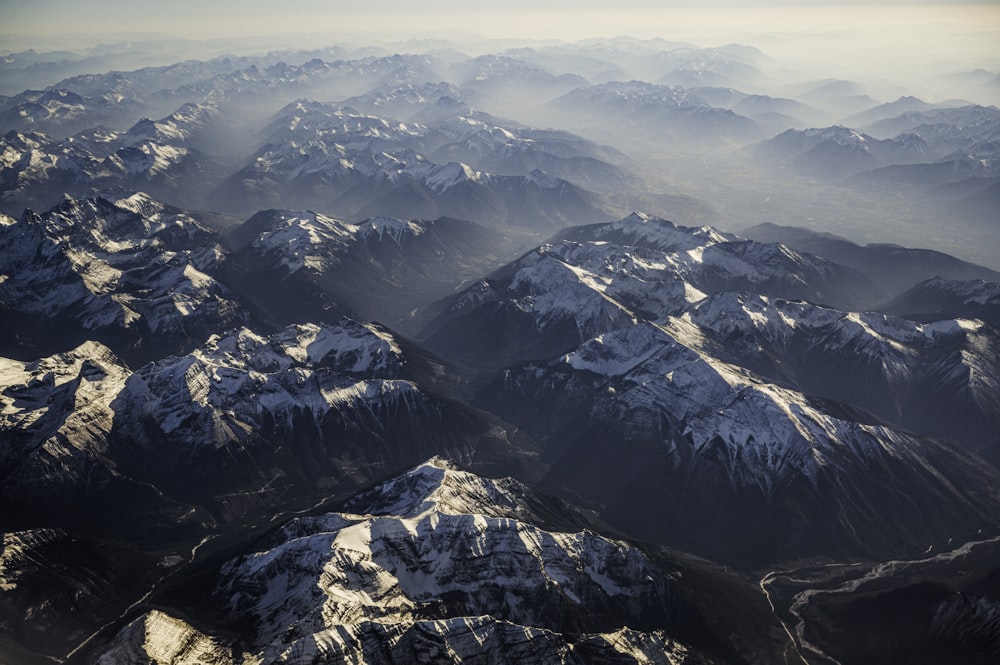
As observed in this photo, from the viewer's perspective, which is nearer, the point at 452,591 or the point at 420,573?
the point at 452,591

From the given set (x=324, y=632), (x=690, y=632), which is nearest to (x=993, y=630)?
(x=690, y=632)

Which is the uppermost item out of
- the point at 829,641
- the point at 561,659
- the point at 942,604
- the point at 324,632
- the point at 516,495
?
the point at 324,632

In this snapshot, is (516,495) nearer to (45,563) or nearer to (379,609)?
(379,609)

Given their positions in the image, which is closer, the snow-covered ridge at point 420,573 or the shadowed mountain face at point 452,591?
the shadowed mountain face at point 452,591

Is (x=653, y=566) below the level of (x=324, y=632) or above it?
Result: below

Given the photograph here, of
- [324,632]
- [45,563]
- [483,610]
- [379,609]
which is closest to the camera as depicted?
[324,632]

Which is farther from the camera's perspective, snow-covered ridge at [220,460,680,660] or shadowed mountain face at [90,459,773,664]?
snow-covered ridge at [220,460,680,660]

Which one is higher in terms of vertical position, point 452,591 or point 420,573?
point 420,573

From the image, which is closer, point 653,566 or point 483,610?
point 483,610

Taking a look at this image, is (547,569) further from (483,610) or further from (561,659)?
(561,659)

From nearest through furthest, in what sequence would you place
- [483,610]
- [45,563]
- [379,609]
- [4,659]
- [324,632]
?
[324,632], [379,609], [483,610], [4,659], [45,563]
